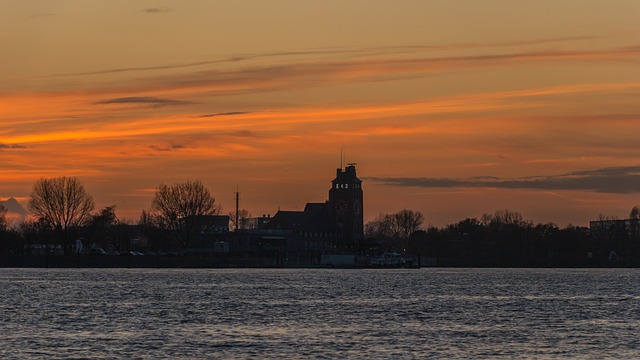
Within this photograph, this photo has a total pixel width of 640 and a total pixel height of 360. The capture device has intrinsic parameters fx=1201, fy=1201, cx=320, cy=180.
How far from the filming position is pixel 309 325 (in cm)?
7794

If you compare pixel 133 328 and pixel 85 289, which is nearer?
pixel 133 328

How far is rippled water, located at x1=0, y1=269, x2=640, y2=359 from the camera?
62.5 m

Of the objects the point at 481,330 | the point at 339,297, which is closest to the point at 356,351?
the point at 481,330

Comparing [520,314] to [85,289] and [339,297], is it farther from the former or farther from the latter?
[85,289]

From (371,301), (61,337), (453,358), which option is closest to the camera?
(453,358)

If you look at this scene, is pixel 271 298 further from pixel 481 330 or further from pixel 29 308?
pixel 481 330

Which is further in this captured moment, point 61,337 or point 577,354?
point 61,337

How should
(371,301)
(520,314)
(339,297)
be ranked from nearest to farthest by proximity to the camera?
1. (520,314)
2. (371,301)
3. (339,297)

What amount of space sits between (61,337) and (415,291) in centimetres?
7474

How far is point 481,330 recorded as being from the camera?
76.4 m

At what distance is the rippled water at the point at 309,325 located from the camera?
6250 cm

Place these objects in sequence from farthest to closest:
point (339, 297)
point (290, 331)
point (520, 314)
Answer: point (339, 297) → point (520, 314) → point (290, 331)

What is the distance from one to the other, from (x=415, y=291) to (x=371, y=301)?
1119 inches

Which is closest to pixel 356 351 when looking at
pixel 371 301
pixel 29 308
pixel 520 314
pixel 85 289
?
pixel 520 314
